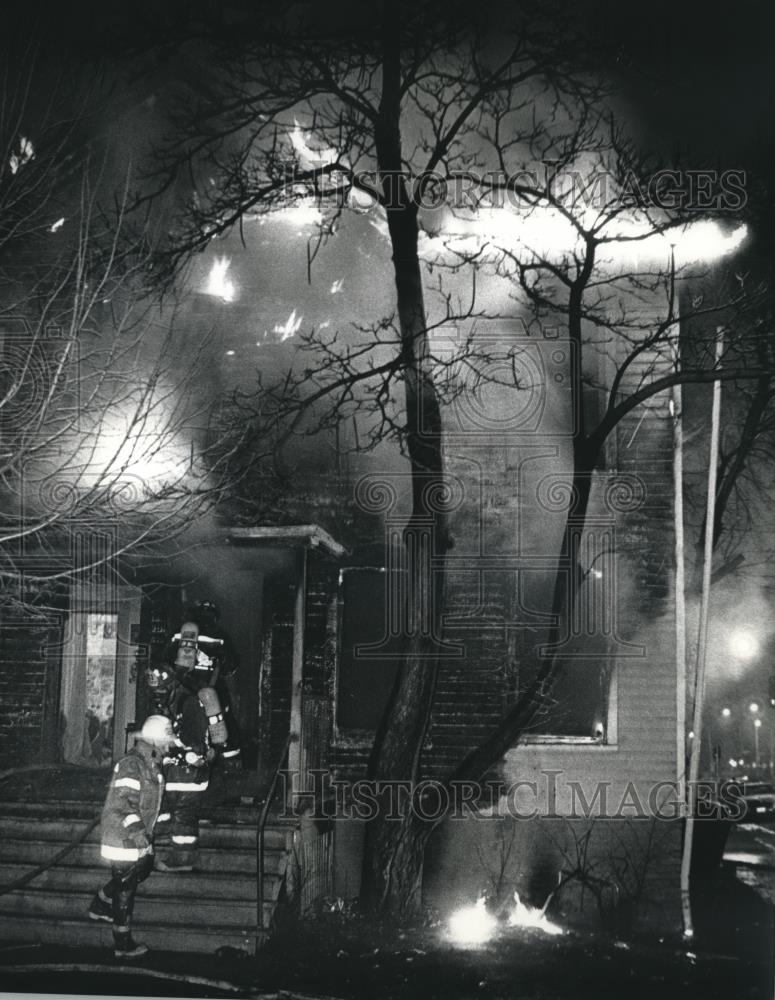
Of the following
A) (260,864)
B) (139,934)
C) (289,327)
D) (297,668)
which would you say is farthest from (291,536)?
(139,934)

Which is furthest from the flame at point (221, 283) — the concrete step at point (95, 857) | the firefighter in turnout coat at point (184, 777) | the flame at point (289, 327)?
the concrete step at point (95, 857)

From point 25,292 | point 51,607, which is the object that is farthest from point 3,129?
point 51,607

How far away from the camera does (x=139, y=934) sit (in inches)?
218

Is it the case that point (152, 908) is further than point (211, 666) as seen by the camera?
No

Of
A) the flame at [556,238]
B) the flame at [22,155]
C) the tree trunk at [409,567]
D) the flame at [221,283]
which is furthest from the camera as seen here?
the flame at [22,155]

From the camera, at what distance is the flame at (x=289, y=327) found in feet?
19.7

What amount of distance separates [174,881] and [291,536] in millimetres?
2267

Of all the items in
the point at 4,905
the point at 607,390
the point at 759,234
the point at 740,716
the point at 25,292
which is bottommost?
the point at 4,905

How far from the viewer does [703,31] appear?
6.12 m

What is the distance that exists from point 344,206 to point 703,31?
2738 millimetres

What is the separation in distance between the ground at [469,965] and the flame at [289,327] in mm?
3751

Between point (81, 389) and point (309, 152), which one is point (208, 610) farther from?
point (309, 152)

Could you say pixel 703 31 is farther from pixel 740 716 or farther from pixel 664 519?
pixel 740 716

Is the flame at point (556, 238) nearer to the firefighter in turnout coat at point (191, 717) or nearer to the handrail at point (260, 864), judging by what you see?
the firefighter in turnout coat at point (191, 717)
